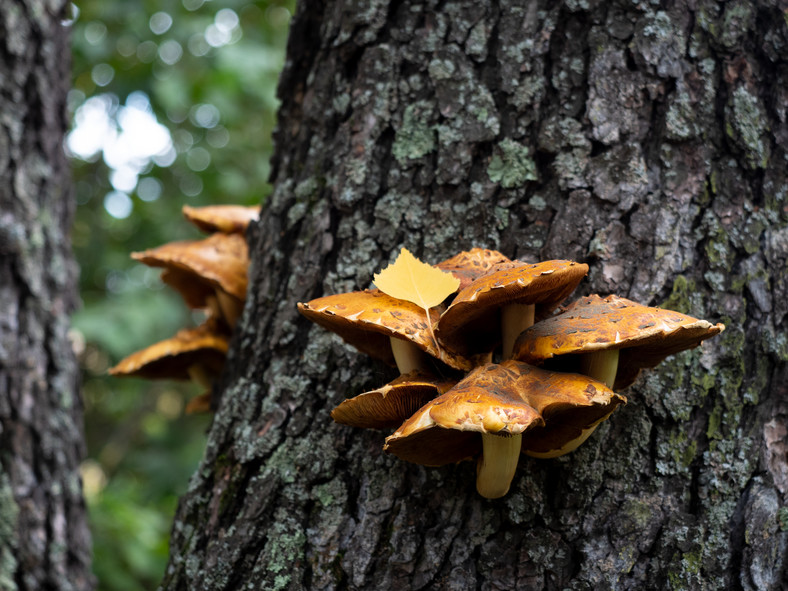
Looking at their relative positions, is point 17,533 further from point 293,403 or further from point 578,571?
point 578,571

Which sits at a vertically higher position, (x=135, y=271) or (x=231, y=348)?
(x=231, y=348)

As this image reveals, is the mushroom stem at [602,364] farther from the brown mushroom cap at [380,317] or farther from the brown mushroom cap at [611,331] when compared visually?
the brown mushroom cap at [380,317]

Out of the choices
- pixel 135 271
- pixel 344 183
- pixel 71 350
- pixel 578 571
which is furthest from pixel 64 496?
Result: pixel 135 271

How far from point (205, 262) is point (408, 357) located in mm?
1087

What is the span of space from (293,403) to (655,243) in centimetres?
122

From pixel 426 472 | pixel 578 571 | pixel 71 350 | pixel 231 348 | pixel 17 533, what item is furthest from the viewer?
pixel 71 350

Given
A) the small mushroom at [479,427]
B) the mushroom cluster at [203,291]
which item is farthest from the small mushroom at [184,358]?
the small mushroom at [479,427]

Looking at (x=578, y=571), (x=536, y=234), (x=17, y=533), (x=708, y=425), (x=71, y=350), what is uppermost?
(x=536, y=234)

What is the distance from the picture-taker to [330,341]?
1.95 m

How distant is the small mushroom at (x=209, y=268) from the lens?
228 centimetres

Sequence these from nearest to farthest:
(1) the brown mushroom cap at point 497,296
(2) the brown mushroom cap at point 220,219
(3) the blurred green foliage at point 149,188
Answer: (1) the brown mushroom cap at point 497,296 → (2) the brown mushroom cap at point 220,219 → (3) the blurred green foliage at point 149,188

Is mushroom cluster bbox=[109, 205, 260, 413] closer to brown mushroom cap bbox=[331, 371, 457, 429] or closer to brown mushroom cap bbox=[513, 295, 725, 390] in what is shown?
brown mushroom cap bbox=[331, 371, 457, 429]

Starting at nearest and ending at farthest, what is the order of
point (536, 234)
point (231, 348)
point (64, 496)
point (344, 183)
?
1. point (536, 234)
2. point (344, 183)
3. point (231, 348)
4. point (64, 496)

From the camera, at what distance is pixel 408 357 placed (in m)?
1.59
